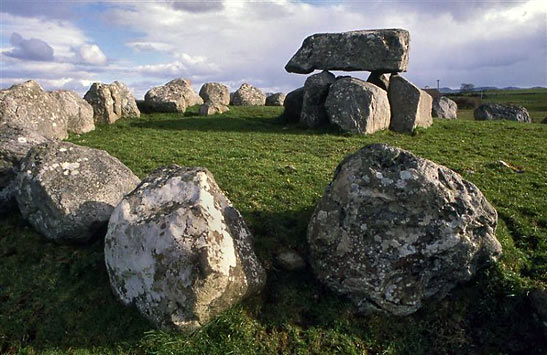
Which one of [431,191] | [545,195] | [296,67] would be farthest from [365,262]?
[296,67]

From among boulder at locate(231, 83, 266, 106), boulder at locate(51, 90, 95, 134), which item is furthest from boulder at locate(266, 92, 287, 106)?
boulder at locate(51, 90, 95, 134)

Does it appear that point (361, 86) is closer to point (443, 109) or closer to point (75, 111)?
Answer: point (443, 109)

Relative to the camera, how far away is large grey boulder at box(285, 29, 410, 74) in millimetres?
24734

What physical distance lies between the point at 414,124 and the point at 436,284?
16138 millimetres

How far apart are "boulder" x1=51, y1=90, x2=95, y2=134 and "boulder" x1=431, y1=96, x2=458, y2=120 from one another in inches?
960

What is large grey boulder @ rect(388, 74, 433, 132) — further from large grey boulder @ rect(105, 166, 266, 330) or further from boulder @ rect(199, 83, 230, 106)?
large grey boulder @ rect(105, 166, 266, 330)

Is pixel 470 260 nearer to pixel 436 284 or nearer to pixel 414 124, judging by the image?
pixel 436 284

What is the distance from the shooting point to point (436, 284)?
10.1 meters

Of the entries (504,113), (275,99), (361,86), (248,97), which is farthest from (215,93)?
(504,113)

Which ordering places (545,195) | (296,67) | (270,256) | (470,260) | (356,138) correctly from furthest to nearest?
(296,67) < (356,138) < (545,195) < (270,256) < (470,260)

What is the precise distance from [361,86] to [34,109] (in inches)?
649

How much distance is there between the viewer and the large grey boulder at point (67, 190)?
36.4ft

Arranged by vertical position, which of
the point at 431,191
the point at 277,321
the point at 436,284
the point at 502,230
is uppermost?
the point at 431,191

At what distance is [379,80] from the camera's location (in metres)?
26.4
